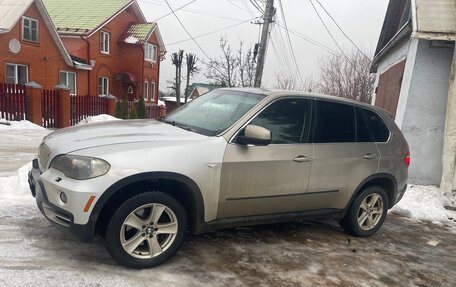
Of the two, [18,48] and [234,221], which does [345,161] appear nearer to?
[234,221]

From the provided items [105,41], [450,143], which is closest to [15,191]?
[450,143]

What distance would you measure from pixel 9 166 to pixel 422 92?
8.11 metres

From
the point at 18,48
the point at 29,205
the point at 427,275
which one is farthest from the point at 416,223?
the point at 18,48

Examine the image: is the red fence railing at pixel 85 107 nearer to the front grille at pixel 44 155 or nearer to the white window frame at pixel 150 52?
the white window frame at pixel 150 52

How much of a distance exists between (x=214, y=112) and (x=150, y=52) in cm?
2733

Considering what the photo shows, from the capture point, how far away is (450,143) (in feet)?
22.7

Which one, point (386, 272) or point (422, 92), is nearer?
point (386, 272)

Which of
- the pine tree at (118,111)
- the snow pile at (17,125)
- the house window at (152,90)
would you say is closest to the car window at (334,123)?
the snow pile at (17,125)

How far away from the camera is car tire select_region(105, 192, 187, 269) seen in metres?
3.26

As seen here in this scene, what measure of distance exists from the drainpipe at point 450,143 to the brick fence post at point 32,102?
13513 millimetres

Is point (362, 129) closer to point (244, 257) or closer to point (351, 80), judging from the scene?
point (244, 257)

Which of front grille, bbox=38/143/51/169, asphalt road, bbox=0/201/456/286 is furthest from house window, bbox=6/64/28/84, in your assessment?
front grille, bbox=38/143/51/169

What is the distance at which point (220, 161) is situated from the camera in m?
3.60

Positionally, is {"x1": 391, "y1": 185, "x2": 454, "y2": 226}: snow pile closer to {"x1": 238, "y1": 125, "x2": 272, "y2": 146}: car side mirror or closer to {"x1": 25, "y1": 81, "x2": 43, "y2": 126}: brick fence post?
{"x1": 238, "y1": 125, "x2": 272, "y2": 146}: car side mirror
